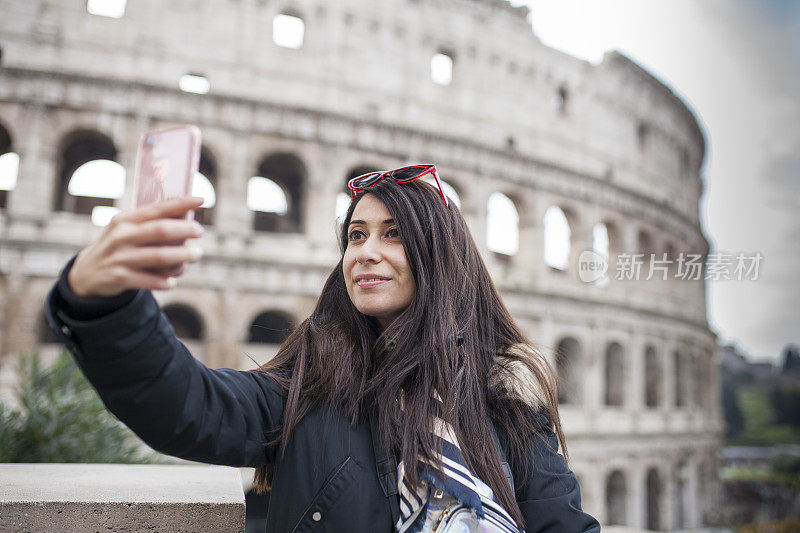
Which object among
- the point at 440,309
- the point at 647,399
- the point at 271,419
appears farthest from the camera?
the point at 647,399

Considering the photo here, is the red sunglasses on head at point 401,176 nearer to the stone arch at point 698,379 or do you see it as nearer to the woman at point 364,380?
the woman at point 364,380

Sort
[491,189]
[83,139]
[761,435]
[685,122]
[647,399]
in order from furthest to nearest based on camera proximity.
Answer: [761,435], [685,122], [647,399], [491,189], [83,139]

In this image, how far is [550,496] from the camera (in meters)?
1.73

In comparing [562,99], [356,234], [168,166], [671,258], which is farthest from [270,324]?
[671,258]

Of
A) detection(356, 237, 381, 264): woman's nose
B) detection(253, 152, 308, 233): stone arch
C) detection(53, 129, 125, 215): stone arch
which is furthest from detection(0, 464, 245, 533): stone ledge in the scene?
detection(253, 152, 308, 233): stone arch

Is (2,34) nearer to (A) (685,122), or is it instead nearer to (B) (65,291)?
(B) (65,291)

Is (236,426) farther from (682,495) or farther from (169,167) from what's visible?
(682,495)

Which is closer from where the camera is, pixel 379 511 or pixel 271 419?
pixel 379 511

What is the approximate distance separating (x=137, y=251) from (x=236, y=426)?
0.64 metres

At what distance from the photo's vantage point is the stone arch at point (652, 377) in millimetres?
19969

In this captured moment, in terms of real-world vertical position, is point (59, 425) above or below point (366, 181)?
below

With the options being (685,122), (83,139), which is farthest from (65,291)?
(685,122)

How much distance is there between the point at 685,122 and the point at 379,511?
25446 millimetres

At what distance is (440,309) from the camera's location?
74.3 inches
